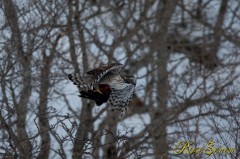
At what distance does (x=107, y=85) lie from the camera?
45.9 feet

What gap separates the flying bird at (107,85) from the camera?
13312 mm

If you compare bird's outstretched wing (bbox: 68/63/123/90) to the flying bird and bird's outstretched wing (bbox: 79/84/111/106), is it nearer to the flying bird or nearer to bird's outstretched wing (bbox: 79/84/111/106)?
the flying bird

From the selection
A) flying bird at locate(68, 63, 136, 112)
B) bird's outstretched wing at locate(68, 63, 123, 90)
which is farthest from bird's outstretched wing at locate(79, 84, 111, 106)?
bird's outstretched wing at locate(68, 63, 123, 90)

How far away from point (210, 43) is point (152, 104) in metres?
3.17

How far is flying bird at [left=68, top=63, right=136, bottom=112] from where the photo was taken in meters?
13.3

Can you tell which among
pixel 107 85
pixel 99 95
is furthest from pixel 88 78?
pixel 107 85

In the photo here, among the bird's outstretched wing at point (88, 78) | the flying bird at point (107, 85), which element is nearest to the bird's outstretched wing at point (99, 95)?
the flying bird at point (107, 85)

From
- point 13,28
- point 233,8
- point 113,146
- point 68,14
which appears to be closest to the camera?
point 13,28

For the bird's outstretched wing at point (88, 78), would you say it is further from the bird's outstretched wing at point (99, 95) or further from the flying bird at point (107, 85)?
the bird's outstretched wing at point (99, 95)

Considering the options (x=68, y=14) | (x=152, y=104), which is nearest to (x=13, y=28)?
(x=68, y=14)

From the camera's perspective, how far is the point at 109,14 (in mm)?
24391

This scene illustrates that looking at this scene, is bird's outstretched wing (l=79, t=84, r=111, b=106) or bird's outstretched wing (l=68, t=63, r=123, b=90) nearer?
bird's outstretched wing (l=79, t=84, r=111, b=106)

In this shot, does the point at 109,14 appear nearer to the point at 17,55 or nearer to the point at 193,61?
the point at 193,61

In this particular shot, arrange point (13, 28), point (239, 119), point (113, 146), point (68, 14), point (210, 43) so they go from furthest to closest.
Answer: point (210, 43), point (113, 146), point (68, 14), point (13, 28), point (239, 119)
